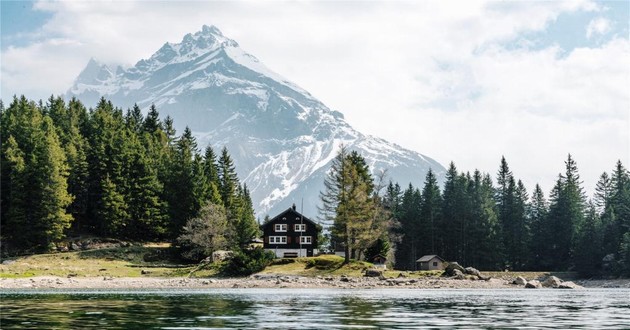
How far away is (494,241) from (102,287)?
267 feet

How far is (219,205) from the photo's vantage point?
381 ft

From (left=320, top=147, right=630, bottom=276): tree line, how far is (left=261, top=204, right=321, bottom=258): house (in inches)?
289

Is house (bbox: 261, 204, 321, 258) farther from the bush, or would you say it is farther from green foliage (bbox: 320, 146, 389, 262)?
the bush

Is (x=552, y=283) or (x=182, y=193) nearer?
(x=552, y=283)

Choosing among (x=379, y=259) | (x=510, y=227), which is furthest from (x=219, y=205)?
(x=510, y=227)

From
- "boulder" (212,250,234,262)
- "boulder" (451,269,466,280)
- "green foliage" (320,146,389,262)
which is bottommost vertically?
"boulder" (451,269,466,280)

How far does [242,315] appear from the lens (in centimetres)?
3616

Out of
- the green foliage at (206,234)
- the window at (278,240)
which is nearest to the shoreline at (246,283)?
the green foliage at (206,234)

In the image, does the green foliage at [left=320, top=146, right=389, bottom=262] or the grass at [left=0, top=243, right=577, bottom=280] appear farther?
the green foliage at [left=320, top=146, right=389, bottom=262]

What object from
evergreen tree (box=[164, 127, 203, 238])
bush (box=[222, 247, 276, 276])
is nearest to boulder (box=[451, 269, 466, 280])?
bush (box=[222, 247, 276, 276])

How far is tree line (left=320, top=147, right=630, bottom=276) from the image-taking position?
12950cm

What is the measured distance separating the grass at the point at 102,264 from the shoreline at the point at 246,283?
14.5 feet

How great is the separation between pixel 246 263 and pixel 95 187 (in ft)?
118

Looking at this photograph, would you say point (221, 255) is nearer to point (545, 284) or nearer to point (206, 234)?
point (206, 234)
